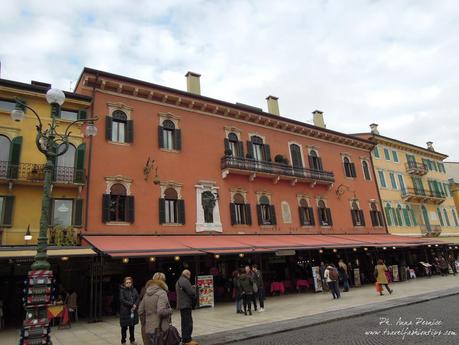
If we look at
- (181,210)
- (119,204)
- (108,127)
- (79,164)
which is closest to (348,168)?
(181,210)

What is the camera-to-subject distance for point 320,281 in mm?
17828

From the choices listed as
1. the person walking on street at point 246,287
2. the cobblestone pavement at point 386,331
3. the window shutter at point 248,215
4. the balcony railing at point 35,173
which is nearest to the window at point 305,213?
the window shutter at point 248,215

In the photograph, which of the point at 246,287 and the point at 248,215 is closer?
the point at 246,287

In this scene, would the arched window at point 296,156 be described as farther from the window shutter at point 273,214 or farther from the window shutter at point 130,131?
the window shutter at point 130,131

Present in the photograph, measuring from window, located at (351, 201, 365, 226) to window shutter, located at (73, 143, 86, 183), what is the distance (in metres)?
18.5

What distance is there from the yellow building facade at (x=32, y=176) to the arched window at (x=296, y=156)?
13273 millimetres

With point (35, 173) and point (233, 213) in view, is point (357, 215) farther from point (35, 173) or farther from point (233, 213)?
point (35, 173)

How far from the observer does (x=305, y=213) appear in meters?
21.8

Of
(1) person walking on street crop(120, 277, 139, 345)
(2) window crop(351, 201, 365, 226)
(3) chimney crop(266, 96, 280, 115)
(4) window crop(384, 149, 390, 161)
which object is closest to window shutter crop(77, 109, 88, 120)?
(1) person walking on street crop(120, 277, 139, 345)

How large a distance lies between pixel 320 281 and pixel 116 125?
13.0m

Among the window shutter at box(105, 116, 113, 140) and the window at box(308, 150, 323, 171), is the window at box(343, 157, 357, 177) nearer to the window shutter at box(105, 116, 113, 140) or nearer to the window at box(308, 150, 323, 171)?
the window at box(308, 150, 323, 171)

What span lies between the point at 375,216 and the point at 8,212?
23860mm

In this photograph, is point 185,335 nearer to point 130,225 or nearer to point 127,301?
point 127,301

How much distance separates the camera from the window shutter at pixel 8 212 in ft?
41.5
